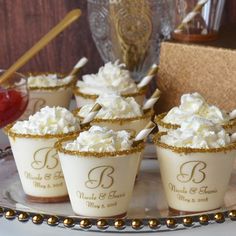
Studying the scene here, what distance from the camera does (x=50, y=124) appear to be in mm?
1248

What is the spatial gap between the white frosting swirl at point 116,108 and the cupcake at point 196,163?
0.51 feet

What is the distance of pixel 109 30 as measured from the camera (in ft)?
5.61

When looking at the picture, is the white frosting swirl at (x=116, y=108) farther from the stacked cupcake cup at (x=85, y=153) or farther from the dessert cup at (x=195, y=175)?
the dessert cup at (x=195, y=175)

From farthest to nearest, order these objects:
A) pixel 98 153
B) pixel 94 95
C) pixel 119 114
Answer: pixel 94 95 < pixel 119 114 < pixel 98 153

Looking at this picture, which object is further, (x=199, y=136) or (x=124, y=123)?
(x=124, y=123)

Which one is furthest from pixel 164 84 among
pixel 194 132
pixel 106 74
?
pixel 194 132

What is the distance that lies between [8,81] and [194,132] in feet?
1.59

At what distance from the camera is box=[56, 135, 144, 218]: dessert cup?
112 centimetres

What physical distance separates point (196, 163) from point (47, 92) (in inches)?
20.7

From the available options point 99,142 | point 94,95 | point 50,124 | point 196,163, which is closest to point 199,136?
point 196,163

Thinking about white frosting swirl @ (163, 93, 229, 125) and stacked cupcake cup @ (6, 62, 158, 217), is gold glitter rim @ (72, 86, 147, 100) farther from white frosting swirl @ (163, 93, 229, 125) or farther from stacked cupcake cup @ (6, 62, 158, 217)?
white frosting swirl @ (163, 93, 229, 125)

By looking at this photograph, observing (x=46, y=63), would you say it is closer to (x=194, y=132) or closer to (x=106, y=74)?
(x=106, y=74)

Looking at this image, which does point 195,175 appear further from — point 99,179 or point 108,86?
point 108,86

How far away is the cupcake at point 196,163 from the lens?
113cm
